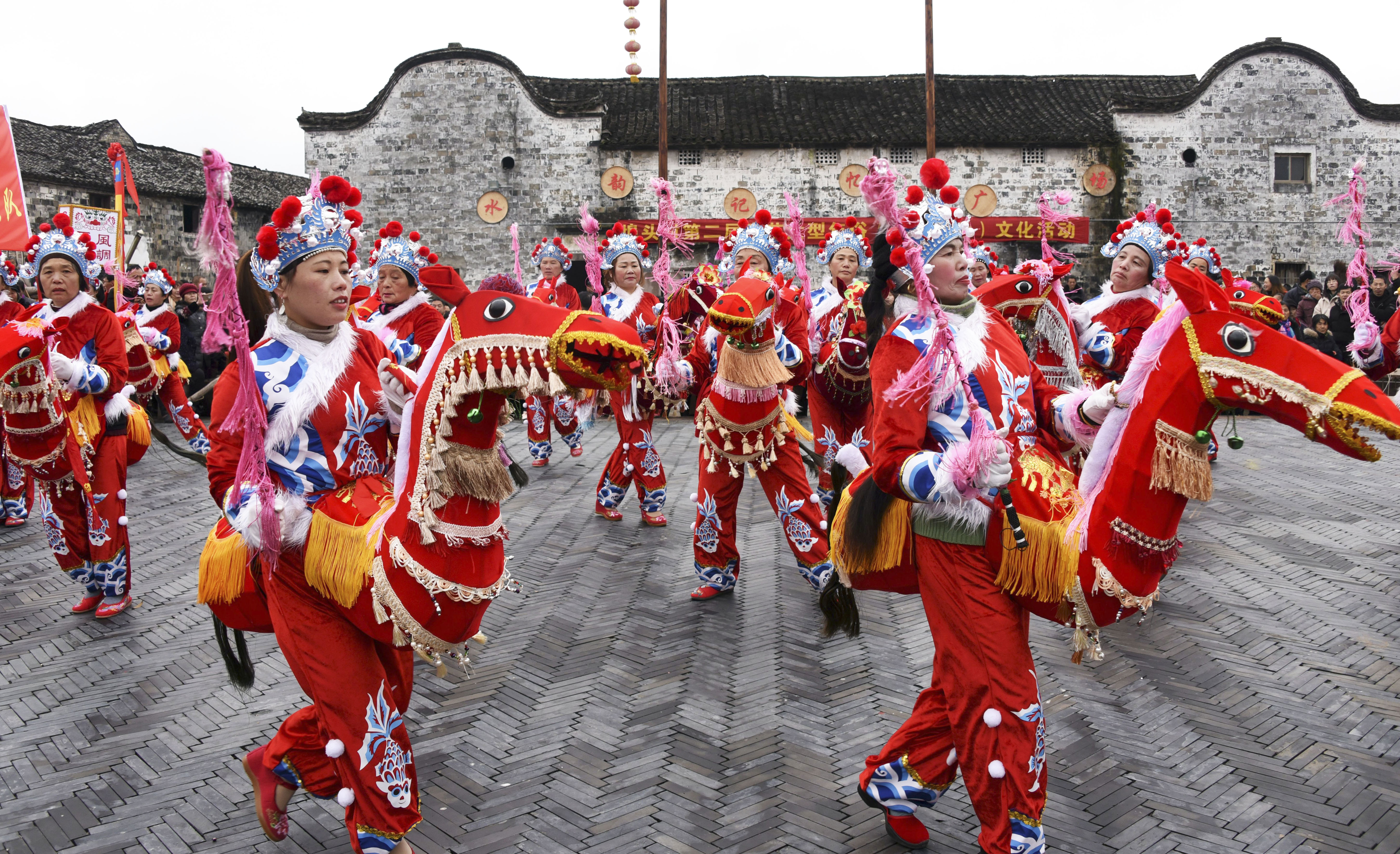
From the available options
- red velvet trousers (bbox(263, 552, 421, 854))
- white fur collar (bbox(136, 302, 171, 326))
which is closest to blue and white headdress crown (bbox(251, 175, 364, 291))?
red velvet trousers (bbox(263, 552, 421, 854))

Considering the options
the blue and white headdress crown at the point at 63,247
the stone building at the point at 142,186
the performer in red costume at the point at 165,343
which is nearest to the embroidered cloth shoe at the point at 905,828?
the blue and white headdress crown at the point at 63,247

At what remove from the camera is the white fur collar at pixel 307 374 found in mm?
3154

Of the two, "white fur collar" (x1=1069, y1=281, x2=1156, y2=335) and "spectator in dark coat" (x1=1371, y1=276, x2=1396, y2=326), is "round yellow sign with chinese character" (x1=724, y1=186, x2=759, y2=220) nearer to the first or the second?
"spectator in dark coat" (x1=1371, y1=276, x2=1396, y2=326)

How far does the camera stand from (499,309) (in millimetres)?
2871

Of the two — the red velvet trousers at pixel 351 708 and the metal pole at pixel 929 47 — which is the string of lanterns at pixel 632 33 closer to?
the metal pole at pixel 929 47

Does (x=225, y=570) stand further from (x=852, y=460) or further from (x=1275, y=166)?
(x=1275, y=166)

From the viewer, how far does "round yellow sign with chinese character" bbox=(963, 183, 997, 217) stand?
27.5 meters

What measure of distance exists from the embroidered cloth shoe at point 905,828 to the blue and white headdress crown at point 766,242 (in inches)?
150

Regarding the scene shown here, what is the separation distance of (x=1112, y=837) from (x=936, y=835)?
0.62 m

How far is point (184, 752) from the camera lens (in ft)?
14.2

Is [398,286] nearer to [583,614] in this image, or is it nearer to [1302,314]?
[583,614]

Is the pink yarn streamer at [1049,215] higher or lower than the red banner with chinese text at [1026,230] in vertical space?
lower

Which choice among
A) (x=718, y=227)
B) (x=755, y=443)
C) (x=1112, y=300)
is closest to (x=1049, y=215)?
(x=1112, y=300)

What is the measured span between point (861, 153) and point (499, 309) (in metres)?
26.5
